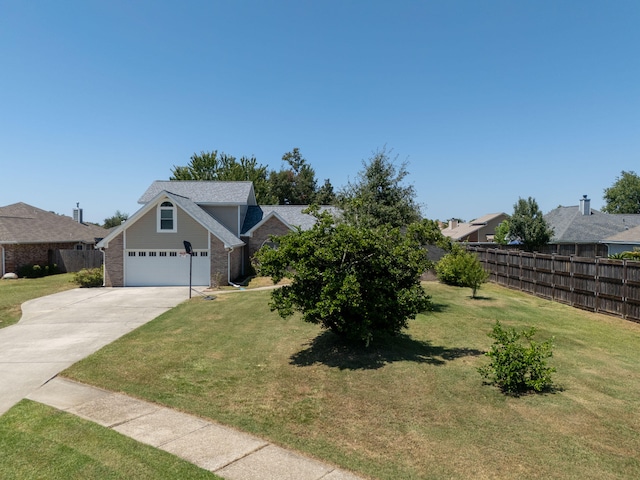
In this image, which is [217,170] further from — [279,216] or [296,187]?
[279,216]

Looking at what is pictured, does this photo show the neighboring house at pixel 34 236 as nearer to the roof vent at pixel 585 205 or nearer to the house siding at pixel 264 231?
the house siding at pixel 264 231

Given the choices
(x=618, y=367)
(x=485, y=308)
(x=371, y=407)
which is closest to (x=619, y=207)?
(x=485, y=308)

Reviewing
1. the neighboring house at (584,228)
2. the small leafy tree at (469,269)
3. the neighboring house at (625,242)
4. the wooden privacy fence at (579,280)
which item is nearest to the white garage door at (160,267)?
the small leafy tree at (469,269)

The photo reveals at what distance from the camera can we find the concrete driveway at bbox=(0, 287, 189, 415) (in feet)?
30.4

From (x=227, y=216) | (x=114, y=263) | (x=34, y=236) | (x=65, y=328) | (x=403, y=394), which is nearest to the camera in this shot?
(x=403, y=394)

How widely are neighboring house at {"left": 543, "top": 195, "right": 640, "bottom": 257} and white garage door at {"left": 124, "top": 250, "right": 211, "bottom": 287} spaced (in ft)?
92.1

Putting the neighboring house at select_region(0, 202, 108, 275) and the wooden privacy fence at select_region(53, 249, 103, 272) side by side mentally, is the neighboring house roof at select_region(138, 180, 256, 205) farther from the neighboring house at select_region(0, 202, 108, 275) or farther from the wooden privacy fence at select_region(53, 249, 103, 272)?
the neighboring house at select_region(0, 202, 108, 275)

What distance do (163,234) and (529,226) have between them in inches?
1112

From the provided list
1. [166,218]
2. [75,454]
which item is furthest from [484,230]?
[75,454]

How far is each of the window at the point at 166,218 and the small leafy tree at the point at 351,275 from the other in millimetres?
16511

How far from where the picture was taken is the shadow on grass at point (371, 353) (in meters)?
9.35

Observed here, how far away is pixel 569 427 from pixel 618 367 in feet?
14.5

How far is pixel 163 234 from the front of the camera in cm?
2505

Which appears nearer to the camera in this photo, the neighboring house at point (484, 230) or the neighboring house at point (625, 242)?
the neighboring house at point (625, 242)
